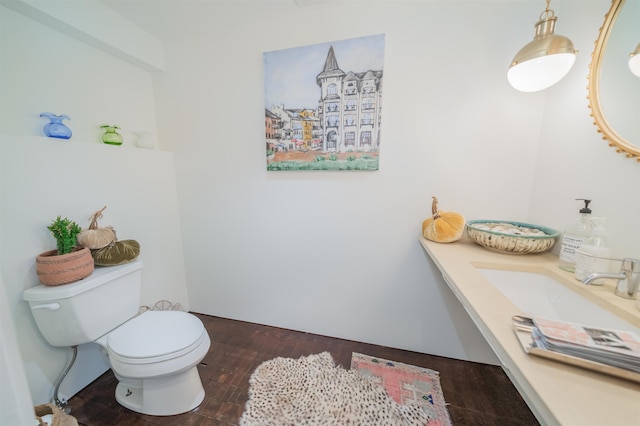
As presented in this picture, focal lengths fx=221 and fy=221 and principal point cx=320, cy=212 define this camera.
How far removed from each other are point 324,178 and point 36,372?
1821 millimetres

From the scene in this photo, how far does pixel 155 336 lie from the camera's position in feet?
3.66

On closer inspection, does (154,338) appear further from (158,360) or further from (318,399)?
(318,399)

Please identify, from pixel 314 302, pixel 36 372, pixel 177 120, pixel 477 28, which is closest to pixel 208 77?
pixel 177 120

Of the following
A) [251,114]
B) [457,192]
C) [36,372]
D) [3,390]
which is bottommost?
[36,372]

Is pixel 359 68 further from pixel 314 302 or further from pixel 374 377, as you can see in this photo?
pixel 374 377

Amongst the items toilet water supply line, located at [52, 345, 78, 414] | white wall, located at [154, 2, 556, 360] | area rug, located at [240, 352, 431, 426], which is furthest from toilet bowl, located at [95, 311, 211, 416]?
white wall, located at [154, 2, 556, 360]

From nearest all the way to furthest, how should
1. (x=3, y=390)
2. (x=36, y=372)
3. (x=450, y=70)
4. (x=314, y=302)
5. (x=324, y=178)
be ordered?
(x=3, y=390) → (x=36, y=372) → (x=450, y=70) → (x=324, y=178) → (x=314, y=302)

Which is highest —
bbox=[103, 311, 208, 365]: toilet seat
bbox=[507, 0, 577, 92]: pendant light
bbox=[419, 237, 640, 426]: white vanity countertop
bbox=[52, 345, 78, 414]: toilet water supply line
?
bbox=[507, 0, 577, 92]: pendant light

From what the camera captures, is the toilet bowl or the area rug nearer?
the toilet bowl

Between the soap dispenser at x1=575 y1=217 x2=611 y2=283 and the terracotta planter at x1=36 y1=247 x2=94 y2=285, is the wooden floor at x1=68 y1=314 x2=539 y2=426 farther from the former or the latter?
the soap dispenser at x1=575 y1=217 x2=611 y2=283

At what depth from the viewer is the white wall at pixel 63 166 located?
3.38 feet

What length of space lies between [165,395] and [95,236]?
902 mm

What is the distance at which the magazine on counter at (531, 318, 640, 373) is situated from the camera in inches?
17.6

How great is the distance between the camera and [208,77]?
1591 millimetres
